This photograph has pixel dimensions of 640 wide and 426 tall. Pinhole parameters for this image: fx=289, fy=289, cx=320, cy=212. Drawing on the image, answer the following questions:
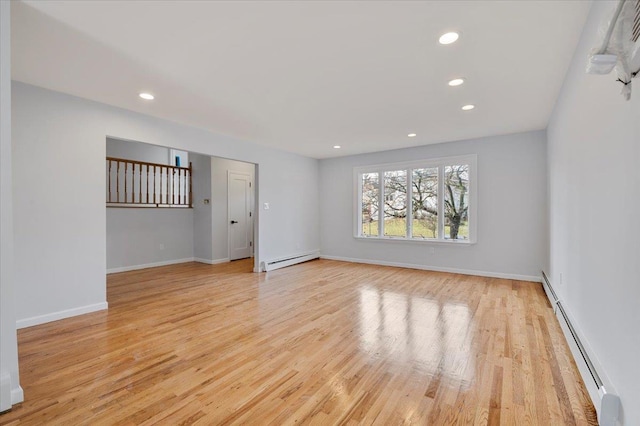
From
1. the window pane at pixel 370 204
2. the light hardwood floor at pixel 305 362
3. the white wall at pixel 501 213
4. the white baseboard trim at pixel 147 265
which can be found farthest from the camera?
the window pane at pixel 370 204

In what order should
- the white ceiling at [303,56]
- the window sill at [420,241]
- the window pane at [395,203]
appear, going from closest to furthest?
the white ceiling at [303,56] < the window sill at [420,241] < the window pane at [395,203]

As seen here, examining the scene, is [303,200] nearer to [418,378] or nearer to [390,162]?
[390,162]

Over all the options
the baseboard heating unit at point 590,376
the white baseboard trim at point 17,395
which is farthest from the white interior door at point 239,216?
the baseboard heating unit at point 590,376

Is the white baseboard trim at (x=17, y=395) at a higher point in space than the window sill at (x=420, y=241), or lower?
lower

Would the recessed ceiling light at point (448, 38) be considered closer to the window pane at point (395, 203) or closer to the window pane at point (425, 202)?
the window pane at point (425, 202)

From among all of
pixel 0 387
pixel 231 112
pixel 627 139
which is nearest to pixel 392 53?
pixel 627 139

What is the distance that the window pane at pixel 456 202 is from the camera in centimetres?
552

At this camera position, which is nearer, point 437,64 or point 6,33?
point 6,33

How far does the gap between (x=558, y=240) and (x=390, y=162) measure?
3.56 m

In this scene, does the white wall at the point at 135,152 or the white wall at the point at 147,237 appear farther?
the white wall at the point at 135,152

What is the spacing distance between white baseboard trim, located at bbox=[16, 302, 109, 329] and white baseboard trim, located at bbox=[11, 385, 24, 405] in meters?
1.62

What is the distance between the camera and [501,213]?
17.0 ft

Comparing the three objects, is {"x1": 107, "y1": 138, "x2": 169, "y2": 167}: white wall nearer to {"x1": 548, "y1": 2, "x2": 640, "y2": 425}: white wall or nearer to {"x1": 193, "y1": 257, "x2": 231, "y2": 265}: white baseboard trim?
{"x1": 193, "y1": 257, "x2": 231, "y2": 265}: white baseboard trim

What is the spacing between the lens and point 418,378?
2117 mm
